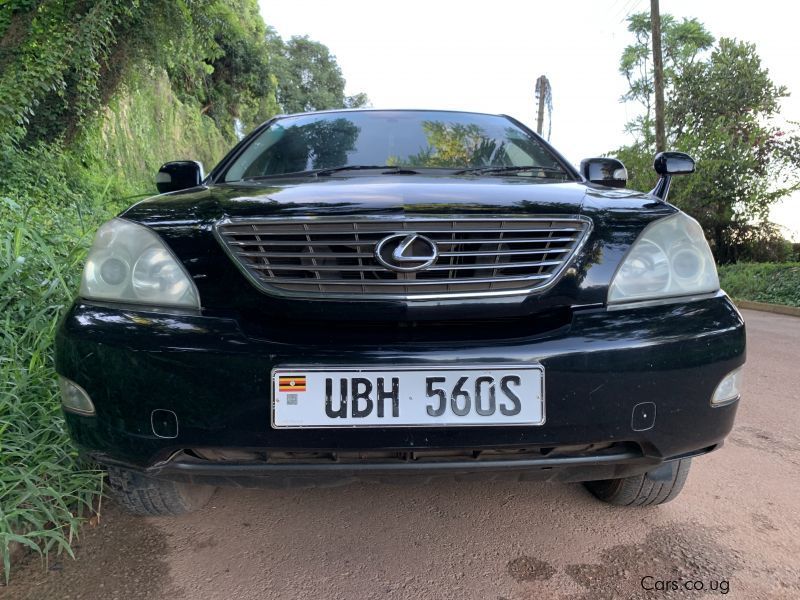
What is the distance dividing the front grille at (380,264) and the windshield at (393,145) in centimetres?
86

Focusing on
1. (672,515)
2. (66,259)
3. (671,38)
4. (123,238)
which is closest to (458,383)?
(123,238)

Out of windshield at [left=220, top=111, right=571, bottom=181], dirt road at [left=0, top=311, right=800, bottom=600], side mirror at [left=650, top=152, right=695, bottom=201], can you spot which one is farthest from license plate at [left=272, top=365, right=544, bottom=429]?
side mirror at [left=650, top=152, right=695, bottom=201]

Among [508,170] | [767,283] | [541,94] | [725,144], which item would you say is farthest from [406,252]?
[541,94]

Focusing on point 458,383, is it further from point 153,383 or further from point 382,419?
point 153,383

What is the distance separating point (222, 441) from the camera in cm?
132

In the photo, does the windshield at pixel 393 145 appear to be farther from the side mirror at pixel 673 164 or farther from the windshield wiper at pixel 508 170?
the side mirror at pixel 673 164

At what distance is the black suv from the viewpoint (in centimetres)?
130

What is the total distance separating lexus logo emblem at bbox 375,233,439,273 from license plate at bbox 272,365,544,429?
0.25 meters

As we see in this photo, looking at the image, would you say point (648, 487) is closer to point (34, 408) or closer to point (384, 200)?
point (384, 200)

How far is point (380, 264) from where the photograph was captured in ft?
4.54

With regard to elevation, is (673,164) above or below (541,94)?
below

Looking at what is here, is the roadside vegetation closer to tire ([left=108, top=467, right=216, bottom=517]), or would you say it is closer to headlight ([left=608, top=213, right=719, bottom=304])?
tire ([left=108, top=467, right=216, bottom=517])

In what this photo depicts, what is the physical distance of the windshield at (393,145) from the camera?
91.4 inches

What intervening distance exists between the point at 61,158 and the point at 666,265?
6.83m
